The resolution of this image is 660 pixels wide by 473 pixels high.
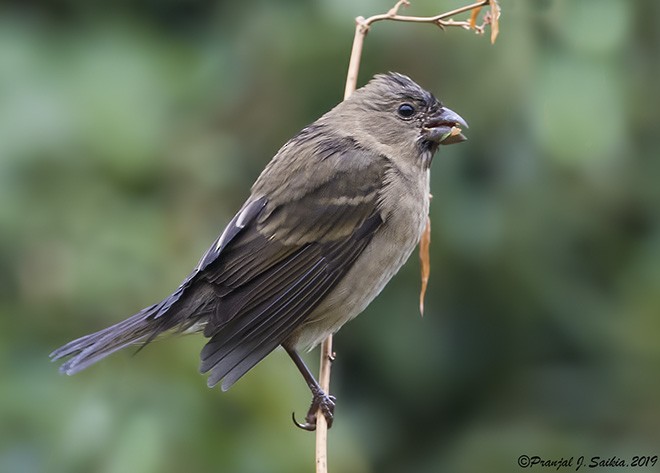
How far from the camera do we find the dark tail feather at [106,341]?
12.7 feet

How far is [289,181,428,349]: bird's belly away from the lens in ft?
13.6

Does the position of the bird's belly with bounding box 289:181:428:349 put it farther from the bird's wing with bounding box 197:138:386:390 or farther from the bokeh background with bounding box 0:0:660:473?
the bokeh background with bounding box 0:0:660:473

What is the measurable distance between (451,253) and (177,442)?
1.46m

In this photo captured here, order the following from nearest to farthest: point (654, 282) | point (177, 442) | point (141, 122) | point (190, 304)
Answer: point (177, 442)
point (190, 304)
point (141, 122)
point (654, 282)

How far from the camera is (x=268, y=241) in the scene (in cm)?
412

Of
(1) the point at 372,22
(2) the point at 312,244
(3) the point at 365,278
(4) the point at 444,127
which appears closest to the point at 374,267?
(3) the point at 365,278

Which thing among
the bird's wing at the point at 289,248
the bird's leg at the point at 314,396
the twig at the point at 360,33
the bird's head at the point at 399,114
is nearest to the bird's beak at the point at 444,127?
the bird's head at the point at 399,114

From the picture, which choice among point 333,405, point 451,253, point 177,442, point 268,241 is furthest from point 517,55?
point 177,442

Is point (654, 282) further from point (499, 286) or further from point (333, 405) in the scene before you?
point (333, 405)

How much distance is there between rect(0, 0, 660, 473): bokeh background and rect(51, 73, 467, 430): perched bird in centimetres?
13

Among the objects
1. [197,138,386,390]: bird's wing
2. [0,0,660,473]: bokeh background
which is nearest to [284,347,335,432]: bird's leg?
[0,0,660,473]: bokeh background

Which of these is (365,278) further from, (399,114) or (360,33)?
(360,33)

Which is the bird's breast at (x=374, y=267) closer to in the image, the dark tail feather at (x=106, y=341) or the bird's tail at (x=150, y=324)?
the bird's tail at (x=150, y=324)

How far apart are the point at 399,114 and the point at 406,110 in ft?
0.10
